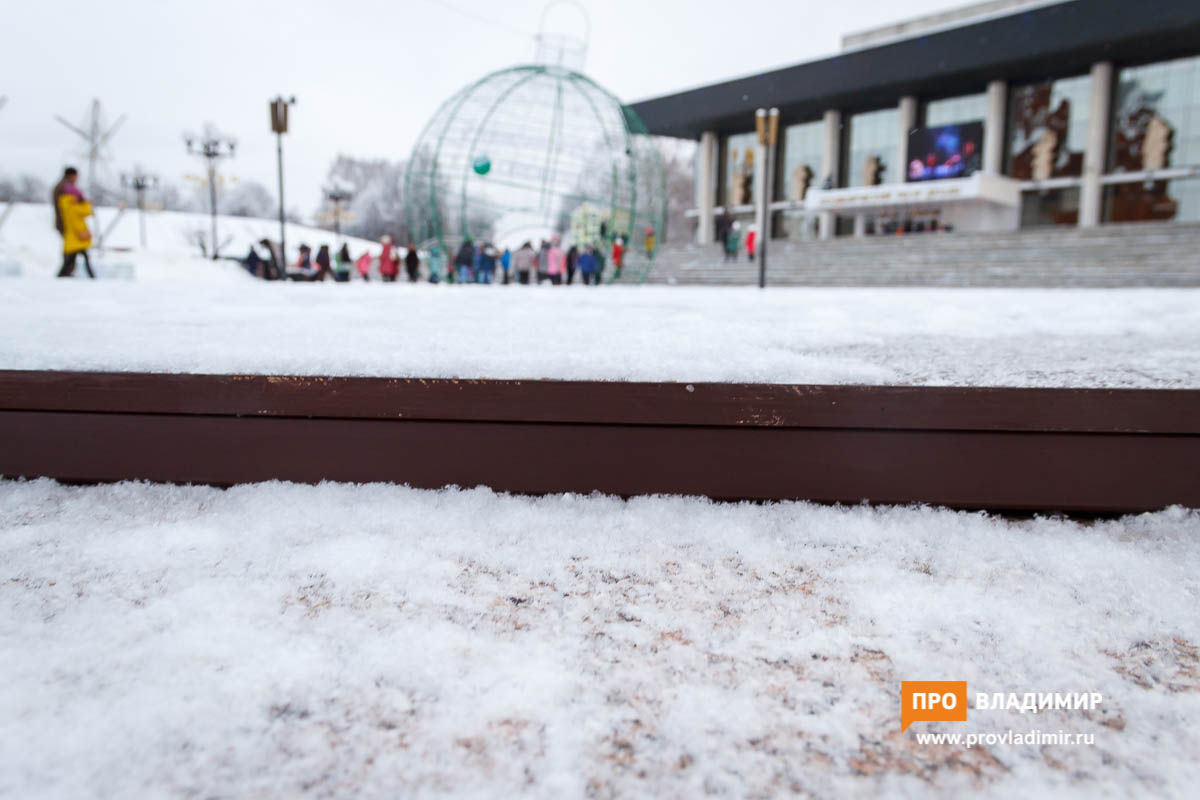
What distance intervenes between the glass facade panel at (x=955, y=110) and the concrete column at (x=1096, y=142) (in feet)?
11.6

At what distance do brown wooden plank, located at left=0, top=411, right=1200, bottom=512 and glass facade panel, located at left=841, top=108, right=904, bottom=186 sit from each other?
30553 mm

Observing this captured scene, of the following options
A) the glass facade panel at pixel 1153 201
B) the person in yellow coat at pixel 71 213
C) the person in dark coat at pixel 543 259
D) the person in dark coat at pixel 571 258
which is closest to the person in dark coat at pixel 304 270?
the person in dark coat at pixel 543 259

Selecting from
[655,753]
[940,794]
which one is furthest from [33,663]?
[940,794]

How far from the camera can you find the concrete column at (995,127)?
86.3 feet

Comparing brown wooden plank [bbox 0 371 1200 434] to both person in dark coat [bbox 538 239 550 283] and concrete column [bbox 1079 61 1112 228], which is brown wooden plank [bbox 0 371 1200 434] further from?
concrete column [bbox 1079 61 1112 228]

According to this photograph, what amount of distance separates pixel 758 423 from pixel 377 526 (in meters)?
0.94

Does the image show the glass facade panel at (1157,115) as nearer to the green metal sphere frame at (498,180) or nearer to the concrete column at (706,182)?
the concrete column at (706,182)

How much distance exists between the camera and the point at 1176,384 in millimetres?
1800

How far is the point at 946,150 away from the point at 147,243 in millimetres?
50382

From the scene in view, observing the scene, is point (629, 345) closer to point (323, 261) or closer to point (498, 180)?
point (498, 180)

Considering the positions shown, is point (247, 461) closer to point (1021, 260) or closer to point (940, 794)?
point (940, 794)

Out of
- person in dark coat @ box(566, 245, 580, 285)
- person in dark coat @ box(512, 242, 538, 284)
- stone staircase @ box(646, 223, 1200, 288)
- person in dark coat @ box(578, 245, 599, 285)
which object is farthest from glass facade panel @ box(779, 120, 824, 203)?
person in dark coat @ box(512, 242, 538, 284)

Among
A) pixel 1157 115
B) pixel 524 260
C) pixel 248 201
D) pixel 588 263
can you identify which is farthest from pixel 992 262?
pixel 248 201

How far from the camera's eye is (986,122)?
26781 millimetres
